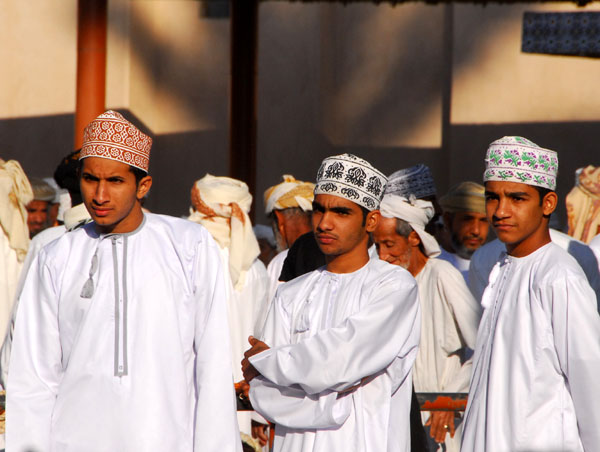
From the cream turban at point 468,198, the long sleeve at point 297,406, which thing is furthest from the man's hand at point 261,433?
the cream turban at point 468,198

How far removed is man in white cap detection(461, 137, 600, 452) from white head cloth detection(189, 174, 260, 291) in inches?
99.3

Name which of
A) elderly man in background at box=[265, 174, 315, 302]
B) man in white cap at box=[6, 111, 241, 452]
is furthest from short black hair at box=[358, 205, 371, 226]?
elderly man in background at box=[265, 174, 315, 302]

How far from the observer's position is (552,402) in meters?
3.35

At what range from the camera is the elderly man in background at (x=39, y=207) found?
25.8 feet

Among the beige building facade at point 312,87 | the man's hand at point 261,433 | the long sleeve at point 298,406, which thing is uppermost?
the beige building facade at point 312,87

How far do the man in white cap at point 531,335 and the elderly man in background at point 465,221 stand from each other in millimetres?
3158

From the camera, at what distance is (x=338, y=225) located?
358cm

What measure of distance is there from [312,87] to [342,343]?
6911mm

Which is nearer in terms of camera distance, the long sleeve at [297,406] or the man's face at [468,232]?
the long sleeve at [297,406]

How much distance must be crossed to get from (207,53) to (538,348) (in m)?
7.68

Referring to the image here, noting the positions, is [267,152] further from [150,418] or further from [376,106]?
[150,418]

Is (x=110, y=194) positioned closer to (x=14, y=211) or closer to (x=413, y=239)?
(x=413, y=239)

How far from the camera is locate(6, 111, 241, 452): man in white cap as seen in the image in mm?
3213

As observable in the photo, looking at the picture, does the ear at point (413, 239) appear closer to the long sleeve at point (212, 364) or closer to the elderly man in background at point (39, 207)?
the long sleeve at point (212, 364)
